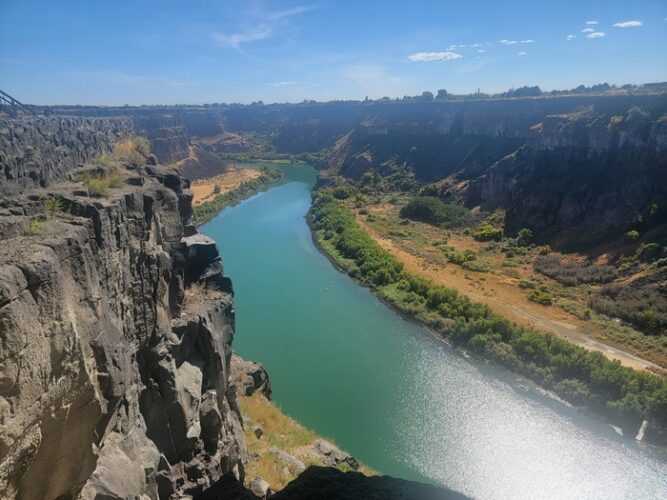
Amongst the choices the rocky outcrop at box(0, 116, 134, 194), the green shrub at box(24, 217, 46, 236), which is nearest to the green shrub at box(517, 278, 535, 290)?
the rocky outcrop at box(0, 116, 134, 194)

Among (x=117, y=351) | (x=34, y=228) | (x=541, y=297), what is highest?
(x=34, y=228)

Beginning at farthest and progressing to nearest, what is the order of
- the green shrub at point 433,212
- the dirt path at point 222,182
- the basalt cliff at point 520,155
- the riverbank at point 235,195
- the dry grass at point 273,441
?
the dirt path at point 222,182, the riverbank at point 235,195, the green shrub at point 433,212, the basalt cliff at point 520,155, the dry grass at point 273,441

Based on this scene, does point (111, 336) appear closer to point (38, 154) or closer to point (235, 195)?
point (38, 154)

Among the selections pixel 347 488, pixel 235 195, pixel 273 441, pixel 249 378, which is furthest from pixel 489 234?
pixel 347 488

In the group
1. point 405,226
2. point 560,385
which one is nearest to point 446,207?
point 405,226

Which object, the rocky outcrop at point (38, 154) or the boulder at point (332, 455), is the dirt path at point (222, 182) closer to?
the rocky outcrop at point (38, 154)

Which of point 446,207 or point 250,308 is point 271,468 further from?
point 446,207

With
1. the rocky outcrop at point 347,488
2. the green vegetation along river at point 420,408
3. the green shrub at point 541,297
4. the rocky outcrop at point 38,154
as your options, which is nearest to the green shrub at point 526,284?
the green shrub at point 541,297

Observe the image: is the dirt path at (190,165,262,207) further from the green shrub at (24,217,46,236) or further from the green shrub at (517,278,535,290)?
the green shrub at (24,217,46,236)
